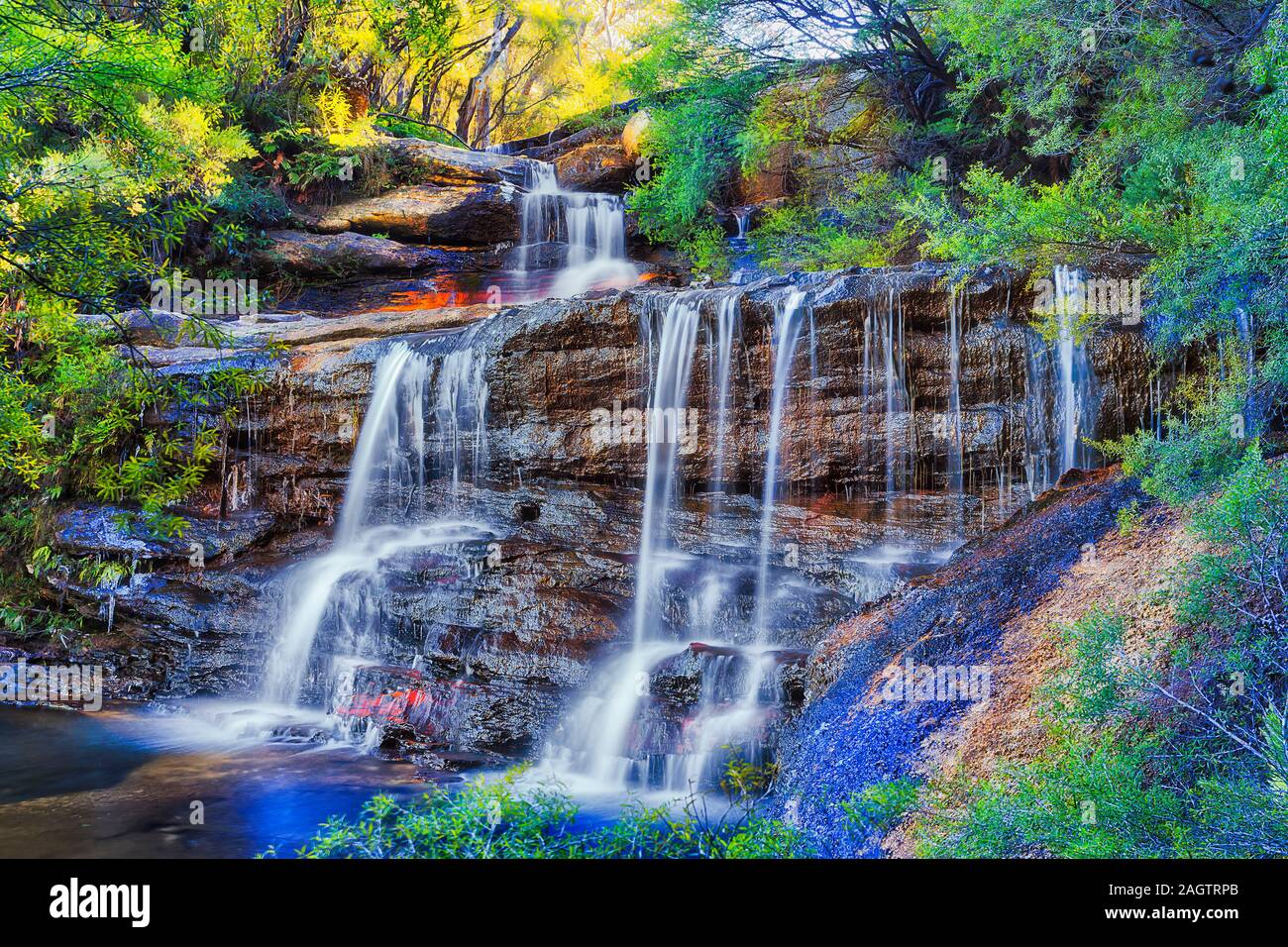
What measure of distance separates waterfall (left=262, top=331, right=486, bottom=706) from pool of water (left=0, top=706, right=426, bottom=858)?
2.23 metres

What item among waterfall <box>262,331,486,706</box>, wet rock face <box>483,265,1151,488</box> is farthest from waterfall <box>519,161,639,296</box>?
wet rock face <box>483,265,1151,488</box>

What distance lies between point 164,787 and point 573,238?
1491 cm

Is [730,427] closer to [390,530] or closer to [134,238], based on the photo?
[390,530]

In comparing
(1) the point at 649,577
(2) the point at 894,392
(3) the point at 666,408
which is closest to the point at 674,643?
(1) the point at 649,577

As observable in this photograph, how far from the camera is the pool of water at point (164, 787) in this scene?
640cm

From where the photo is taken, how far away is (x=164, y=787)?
7551mm

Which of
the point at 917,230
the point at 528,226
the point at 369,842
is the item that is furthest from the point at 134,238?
the point at 528,226

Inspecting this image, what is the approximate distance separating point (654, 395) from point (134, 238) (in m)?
6.52

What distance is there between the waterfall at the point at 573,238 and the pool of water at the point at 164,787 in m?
11.7

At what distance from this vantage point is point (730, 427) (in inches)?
438

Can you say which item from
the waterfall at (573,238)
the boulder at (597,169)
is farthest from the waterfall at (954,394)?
the boulder at (597,169)

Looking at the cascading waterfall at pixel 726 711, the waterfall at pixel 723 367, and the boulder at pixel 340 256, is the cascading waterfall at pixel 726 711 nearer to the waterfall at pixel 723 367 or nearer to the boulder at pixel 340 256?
the waterfall at pixel 723 367

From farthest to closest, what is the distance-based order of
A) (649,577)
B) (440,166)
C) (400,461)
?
(440,166), (400,461), (649,577)

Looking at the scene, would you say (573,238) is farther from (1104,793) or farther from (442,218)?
(1104,793)
